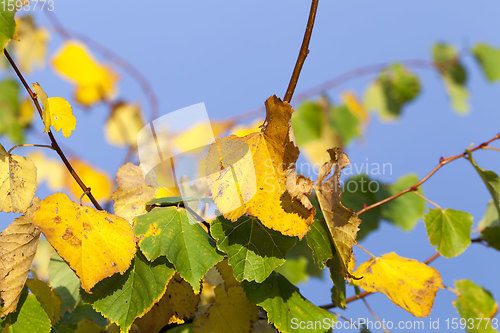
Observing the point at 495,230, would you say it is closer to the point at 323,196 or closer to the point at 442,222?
the point at 442,222

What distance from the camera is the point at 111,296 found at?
0.47m

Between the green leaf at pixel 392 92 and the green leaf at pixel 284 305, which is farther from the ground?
the green leaf at pixel 284 305

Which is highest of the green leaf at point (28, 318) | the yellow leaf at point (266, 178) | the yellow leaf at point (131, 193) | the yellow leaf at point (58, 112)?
the yellow leaf at point (58, 112)

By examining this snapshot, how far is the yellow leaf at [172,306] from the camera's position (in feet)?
1.65

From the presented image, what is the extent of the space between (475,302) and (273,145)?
1.99ft

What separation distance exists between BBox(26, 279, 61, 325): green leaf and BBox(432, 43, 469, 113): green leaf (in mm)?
2013

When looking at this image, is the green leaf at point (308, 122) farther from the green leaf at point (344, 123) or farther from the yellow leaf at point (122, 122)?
the yellow leaf at point (122, 122)

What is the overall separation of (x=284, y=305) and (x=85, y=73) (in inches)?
68.1

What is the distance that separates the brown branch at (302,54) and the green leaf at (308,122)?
103 centimetres

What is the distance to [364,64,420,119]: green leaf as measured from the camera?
2.02 metres

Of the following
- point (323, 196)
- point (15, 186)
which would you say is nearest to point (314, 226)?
point (323, 196)

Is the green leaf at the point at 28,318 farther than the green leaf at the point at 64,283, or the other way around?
the green leaf at the point at 64,283

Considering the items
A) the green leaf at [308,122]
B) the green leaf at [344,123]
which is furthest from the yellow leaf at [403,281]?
the green leaf at [344,123]

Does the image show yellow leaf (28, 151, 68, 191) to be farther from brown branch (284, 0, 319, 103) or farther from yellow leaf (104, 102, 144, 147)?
brown branch (284, 0, 319, 103)
